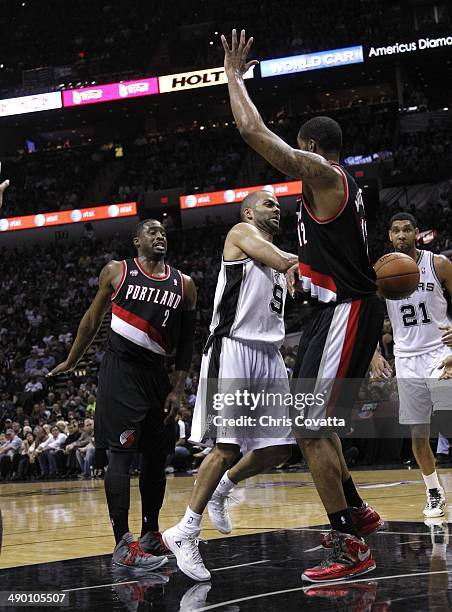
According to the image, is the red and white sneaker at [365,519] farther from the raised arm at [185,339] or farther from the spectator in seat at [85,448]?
the spectator in seat at [85,448]

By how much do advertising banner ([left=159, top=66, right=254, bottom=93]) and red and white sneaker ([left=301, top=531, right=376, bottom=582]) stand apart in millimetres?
26630

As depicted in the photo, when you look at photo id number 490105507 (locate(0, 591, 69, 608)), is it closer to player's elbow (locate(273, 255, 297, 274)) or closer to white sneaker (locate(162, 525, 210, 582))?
white sneaker (locate(162, 525, 210, 582))

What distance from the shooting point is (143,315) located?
4.90 m

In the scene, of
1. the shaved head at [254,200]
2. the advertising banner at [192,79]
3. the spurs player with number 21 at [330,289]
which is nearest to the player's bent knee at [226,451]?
the spurs player with number 21 at [330,289]

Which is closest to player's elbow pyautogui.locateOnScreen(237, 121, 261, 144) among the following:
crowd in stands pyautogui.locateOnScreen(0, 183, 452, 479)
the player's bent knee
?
the player's bent knee

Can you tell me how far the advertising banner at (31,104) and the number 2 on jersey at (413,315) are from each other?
27.2 meters

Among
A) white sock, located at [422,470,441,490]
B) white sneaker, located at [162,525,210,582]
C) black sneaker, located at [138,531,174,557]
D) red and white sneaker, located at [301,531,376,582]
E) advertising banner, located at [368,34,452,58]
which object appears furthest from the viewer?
advertising banner, located at [368,34,452,58]

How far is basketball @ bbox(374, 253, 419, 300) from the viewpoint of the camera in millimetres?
4398

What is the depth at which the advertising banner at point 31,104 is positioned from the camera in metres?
31.2

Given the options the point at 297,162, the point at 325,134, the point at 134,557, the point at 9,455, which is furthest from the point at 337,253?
the point at 9,455

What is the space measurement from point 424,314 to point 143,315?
232cm

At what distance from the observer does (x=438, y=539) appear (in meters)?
4.78

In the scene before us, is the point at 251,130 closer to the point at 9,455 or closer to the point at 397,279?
the point at 397,279

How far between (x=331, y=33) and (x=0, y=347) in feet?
52.3
